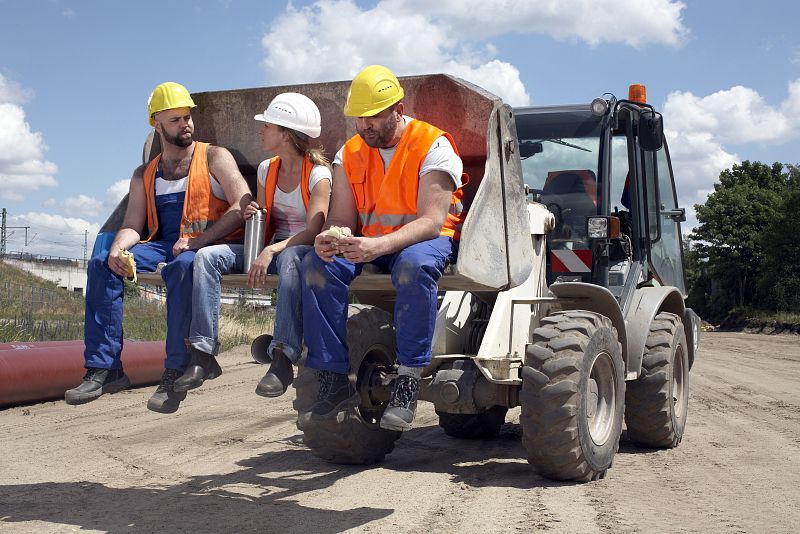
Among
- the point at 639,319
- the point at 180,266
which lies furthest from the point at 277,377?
the point at 639,319

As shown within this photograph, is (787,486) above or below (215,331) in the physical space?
below

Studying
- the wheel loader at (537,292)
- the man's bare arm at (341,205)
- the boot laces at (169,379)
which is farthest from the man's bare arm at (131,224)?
the man's bare arm at (341,205)

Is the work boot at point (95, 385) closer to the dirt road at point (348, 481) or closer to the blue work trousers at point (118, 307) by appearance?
the blue work trousers at point (118, 307)

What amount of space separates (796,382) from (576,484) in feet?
37.5

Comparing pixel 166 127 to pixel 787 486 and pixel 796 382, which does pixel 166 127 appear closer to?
pixel 787 486

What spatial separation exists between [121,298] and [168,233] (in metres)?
0.58

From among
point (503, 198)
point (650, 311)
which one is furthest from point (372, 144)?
point (650, 311)

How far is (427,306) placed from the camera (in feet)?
17.2

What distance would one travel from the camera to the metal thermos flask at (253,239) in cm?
576

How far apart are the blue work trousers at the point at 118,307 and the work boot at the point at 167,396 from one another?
0.07m

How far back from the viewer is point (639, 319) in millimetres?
7805

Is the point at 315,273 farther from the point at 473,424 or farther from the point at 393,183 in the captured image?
the point at 473,424

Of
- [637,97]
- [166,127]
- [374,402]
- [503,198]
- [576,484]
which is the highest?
[637,97]

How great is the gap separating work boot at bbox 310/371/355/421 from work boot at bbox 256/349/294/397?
199mm
